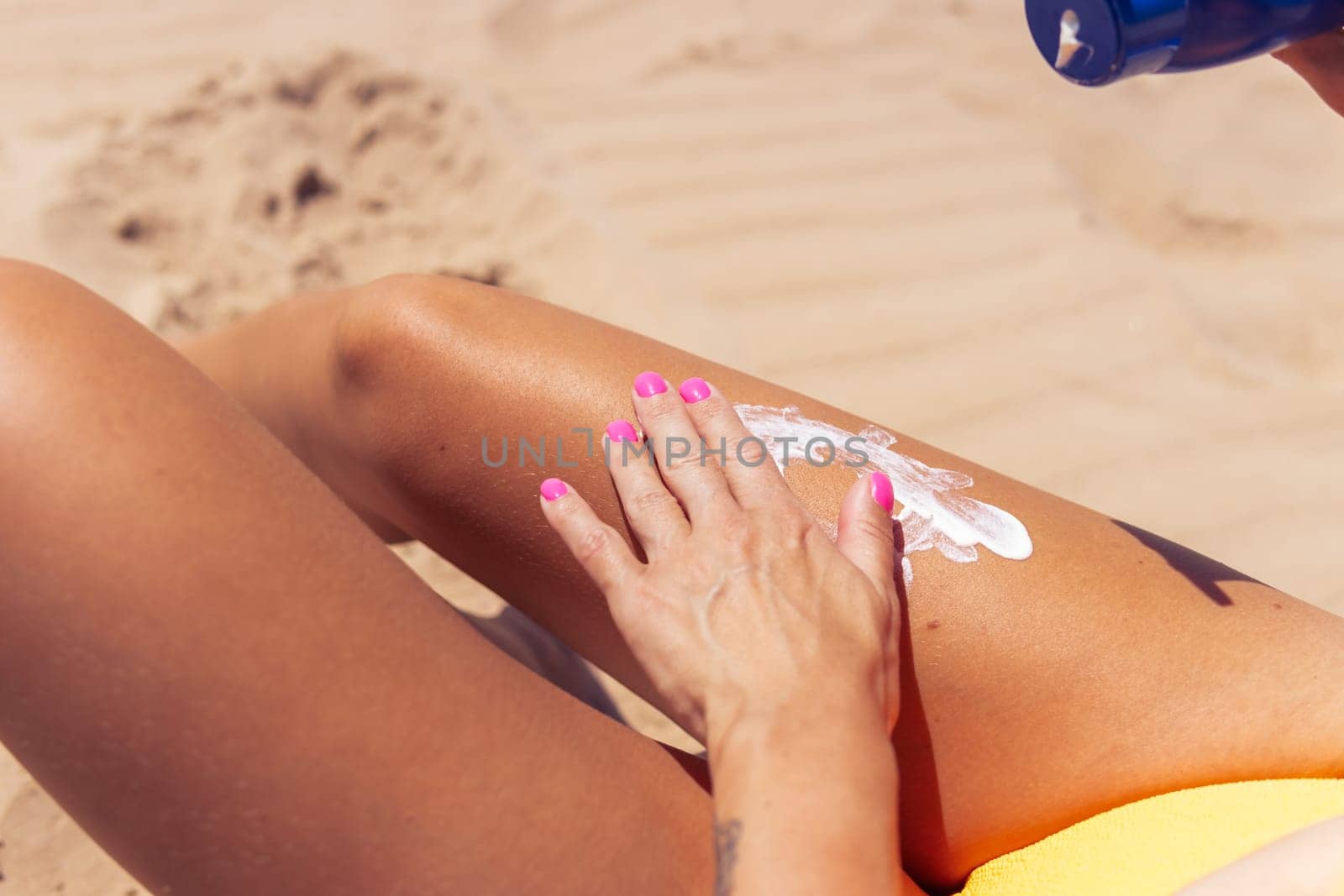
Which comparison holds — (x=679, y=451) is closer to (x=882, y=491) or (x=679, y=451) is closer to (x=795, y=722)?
(x=882, y=491)

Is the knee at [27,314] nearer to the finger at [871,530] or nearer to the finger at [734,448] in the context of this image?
the finger at [734,448]

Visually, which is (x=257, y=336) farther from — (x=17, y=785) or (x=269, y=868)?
(x=269, y=868)

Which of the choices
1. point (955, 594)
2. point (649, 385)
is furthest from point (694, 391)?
point (955, 594)

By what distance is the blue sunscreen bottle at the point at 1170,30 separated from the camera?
84cm

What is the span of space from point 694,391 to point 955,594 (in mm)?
336

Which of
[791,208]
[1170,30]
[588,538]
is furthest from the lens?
[791,208]

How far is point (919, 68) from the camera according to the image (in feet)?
9.56

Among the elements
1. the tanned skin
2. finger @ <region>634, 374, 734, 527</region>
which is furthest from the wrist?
finger @ <region>634, 374, 734, 527</region>

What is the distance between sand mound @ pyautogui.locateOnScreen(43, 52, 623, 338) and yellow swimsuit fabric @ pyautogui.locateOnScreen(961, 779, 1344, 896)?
151 cm

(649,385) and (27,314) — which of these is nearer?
(27,314)

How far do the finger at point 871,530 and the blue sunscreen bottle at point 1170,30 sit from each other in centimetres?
42

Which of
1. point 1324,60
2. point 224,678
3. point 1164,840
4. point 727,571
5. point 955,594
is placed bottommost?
point 1164,840

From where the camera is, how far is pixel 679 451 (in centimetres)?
104

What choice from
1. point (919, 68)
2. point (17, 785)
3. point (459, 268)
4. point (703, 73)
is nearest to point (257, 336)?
point (17, 785)
